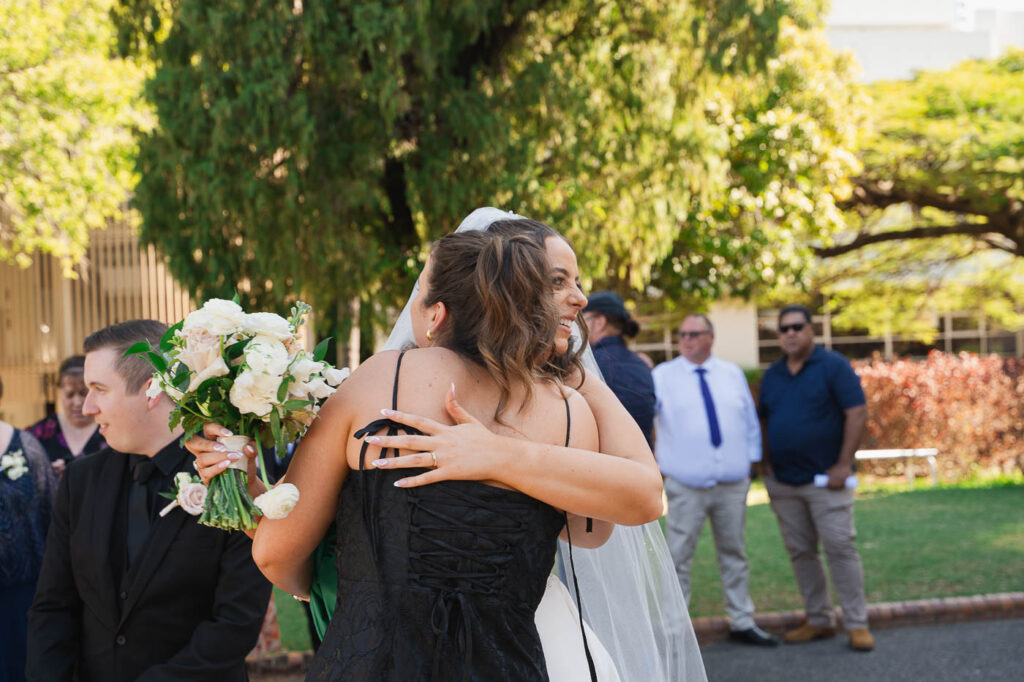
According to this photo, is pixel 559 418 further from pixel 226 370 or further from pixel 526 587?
pixel 226 370

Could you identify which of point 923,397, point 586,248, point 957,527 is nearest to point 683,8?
point 586,248

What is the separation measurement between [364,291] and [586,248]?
7.69 ft

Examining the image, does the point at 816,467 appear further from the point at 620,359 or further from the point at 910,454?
the point at 910,454

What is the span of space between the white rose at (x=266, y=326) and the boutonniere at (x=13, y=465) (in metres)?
2.37

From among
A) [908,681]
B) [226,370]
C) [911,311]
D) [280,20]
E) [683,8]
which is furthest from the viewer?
[911,311]

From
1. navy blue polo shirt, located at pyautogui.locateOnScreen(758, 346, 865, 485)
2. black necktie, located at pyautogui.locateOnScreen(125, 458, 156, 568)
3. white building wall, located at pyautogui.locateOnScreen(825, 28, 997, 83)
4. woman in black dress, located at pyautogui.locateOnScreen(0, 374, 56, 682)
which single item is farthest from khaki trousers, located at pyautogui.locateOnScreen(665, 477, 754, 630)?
white building wall, located at pyautogui.locateOnScreen(825, 28, 997, 83)

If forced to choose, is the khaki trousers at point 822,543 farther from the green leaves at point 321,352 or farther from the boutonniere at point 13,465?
the green leaves at point 321,352

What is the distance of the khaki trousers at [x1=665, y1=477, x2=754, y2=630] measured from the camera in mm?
7898

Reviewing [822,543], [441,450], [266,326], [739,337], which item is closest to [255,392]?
[266,326]

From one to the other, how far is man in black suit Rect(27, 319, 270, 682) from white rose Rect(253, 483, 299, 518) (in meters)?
1.02

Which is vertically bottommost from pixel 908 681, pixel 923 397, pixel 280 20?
pixel 908 681

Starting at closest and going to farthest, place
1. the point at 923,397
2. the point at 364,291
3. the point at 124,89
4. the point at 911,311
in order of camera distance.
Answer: the point at 364,291 → the point at 124,89 → the point at 923,397 → the point at 911,311

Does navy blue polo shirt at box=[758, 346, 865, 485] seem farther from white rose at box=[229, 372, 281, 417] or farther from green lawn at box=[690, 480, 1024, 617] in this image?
white rose at box=[229, 372, 281, 417]

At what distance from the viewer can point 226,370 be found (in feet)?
7.95
